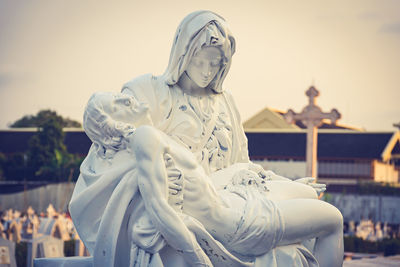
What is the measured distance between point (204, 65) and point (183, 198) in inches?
37.6

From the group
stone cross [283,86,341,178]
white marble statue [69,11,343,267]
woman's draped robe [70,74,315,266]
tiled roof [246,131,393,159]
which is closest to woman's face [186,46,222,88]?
white marble statue [69,11,343,267]

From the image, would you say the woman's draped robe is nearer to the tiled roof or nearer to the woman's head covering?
the woman's head covering

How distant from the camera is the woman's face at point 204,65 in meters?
4.47

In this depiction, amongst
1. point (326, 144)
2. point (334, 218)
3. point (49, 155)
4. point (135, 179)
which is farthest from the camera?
point (49, 155)

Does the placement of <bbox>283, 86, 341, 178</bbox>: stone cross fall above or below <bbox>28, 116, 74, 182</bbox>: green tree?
above

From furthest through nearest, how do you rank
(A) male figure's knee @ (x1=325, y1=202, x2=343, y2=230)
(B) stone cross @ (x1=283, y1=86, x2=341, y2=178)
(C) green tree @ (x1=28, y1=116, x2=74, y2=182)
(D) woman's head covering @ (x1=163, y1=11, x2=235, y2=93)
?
1. (C) green tree @ (x1=28, y1=116, x2=74, y2=182)
2. (B) stone cross @ (x1=283, y1=86, x2=341, y2=178)
3. (D) woman's head covering @ (x1=163, y1=11, x2=235, y2=93)
4. (A) male figure's knee @ (x1=325, y1=202, x2=343, y2=230)

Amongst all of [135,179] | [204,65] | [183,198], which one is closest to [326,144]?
[204,65]

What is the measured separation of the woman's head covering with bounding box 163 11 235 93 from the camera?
14.4 feet

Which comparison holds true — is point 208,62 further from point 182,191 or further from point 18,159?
point 18,159

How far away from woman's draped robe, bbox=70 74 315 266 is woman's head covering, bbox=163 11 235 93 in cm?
18

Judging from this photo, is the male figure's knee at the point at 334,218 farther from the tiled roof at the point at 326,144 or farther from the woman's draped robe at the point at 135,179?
the tiled roof at the point at 326,144

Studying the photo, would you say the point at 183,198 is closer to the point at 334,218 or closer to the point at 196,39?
the point at 334,218

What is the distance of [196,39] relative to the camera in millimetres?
4402

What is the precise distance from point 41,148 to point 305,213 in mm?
21154
